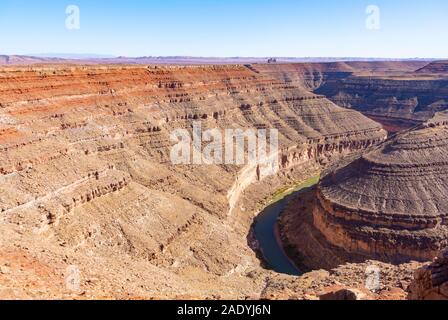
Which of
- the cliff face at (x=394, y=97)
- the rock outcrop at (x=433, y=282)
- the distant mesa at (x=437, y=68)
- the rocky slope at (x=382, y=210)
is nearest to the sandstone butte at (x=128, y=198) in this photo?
the rocky slope at (x=382, y=210)

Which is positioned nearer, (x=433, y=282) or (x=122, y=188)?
(x=433, y=282)

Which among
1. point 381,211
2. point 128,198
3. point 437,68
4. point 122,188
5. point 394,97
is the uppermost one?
point 437,68

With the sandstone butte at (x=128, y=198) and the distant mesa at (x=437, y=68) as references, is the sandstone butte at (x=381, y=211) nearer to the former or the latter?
the sandstone butte at (x=128, y=198)

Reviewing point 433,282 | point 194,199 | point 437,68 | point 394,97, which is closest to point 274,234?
point 194,199

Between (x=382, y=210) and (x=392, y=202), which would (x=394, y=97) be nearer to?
(x=392, y=202)

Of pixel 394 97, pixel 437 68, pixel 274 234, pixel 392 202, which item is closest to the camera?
pixel 392 202

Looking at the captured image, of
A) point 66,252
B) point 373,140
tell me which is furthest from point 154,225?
point 373,140

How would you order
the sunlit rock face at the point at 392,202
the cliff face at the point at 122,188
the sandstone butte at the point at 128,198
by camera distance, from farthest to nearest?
the sunlit rock face at the point at 392,202 < the cliff face at the point at 122,188 < the sandstone butte at the point at 128,198
